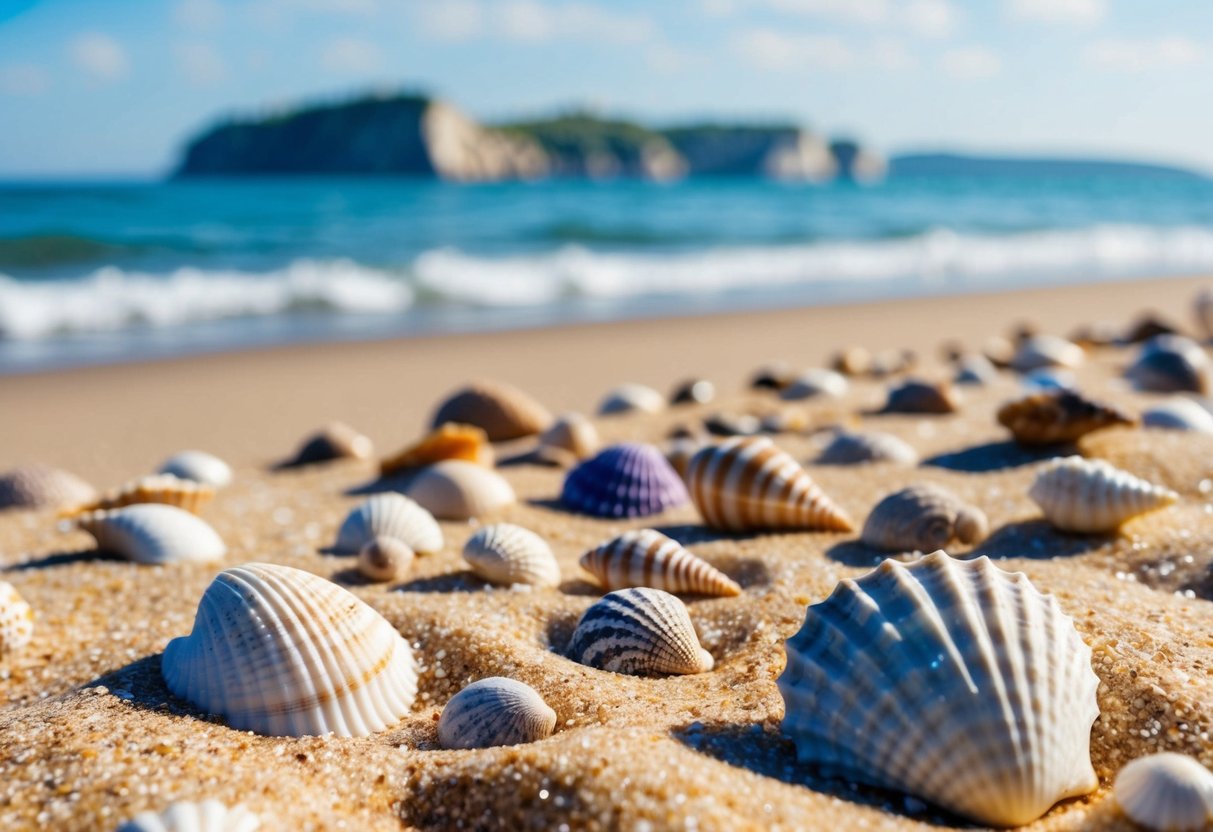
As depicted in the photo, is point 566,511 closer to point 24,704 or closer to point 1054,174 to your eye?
point 24,704

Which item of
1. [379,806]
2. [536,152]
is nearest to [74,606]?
[379,806]

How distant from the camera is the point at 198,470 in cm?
439

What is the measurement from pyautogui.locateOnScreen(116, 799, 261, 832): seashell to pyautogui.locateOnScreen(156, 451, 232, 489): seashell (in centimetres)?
296

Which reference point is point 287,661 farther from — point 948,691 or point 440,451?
point 440,451

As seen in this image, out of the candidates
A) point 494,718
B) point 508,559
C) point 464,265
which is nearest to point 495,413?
point 508,559

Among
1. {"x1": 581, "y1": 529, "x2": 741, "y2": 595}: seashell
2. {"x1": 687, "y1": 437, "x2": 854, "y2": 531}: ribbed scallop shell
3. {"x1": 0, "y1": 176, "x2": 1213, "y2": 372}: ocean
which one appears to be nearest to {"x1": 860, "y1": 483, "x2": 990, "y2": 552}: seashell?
{"x1": 687, "y1": 437, "x2": 854, "y2": 531}: ribbed scallop shell

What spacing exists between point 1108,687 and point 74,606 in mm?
2575

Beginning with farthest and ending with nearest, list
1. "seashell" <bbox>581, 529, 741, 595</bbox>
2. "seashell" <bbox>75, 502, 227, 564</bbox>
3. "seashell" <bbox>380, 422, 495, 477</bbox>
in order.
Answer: "seashell" <bbox>380, 422, 495, 477</bbox> → "seashell" <bbox>75, 502, 227, 564</bbox> → "seashell" <bbox>581, 529, 741, 595</bbox>

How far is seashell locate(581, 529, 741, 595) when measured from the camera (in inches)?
104

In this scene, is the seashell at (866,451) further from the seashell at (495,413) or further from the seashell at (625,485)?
the seashell at (495,413)

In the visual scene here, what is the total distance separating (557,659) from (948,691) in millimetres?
922

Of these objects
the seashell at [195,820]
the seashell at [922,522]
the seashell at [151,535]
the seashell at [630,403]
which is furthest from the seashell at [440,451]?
the seashell at [195,820]

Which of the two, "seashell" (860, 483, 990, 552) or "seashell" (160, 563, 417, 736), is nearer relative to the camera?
"seashell" (160, 563, 417, 736)

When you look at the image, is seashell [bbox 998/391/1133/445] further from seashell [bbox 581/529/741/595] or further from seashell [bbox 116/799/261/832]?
seashell [bbox 116/799/261/832]
